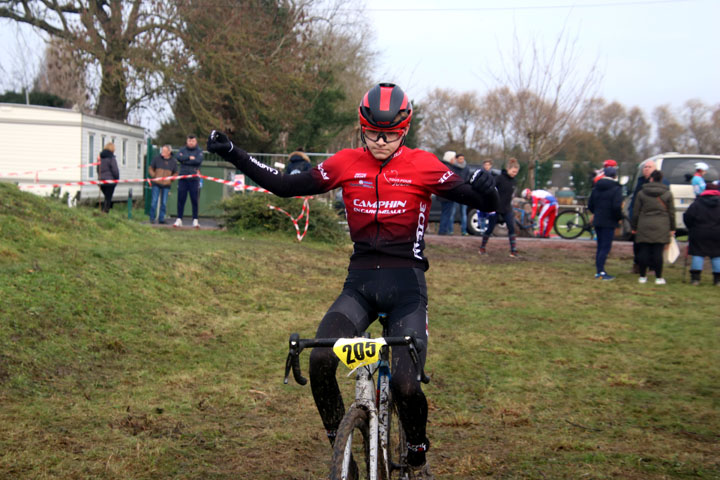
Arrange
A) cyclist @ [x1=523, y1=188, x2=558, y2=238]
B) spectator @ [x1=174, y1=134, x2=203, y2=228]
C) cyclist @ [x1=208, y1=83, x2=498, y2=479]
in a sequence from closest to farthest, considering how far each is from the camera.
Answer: cyclist @ [x1=208, y1=83, x2=498, y2=479]
spectator @ [x1=174, y1=134, x2=203, y2=228]
cyclist @ [x1=523, y1=188, x2=558, y2=238]

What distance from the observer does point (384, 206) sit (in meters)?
4.08

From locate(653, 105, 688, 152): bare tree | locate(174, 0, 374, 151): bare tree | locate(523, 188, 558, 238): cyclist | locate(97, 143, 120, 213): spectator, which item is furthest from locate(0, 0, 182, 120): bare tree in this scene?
locate(653, 105, 688, 152): bare tree

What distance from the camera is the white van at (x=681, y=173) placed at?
18.2 meters

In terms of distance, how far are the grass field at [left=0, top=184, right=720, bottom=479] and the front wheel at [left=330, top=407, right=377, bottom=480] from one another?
1191 millimetres

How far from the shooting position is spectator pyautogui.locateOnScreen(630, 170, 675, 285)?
13.0m

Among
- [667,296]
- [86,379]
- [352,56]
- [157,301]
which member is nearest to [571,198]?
[352,56]

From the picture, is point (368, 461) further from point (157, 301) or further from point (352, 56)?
point (352, 56)

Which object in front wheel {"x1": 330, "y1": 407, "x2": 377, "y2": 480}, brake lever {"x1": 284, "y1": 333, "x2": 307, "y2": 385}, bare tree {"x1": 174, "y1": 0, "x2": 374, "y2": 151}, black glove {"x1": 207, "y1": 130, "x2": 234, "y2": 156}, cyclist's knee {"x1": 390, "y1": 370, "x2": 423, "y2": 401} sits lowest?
front wheel {"x1": 330, "y1": 407, "x2": 377, "y2": 480}

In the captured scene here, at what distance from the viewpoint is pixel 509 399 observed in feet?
20.6

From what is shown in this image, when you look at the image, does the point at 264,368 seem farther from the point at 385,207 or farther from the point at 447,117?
the point at 447,117

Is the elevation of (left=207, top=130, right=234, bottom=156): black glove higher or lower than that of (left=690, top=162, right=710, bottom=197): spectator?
lower

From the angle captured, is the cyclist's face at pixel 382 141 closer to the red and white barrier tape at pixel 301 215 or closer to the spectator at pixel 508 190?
the spectator at pixel 508 190

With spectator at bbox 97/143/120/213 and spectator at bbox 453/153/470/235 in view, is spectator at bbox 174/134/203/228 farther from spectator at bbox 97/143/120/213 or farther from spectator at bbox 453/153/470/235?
spectator at bbox 453/153/470/235

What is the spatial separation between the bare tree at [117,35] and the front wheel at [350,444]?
23.8 metres
